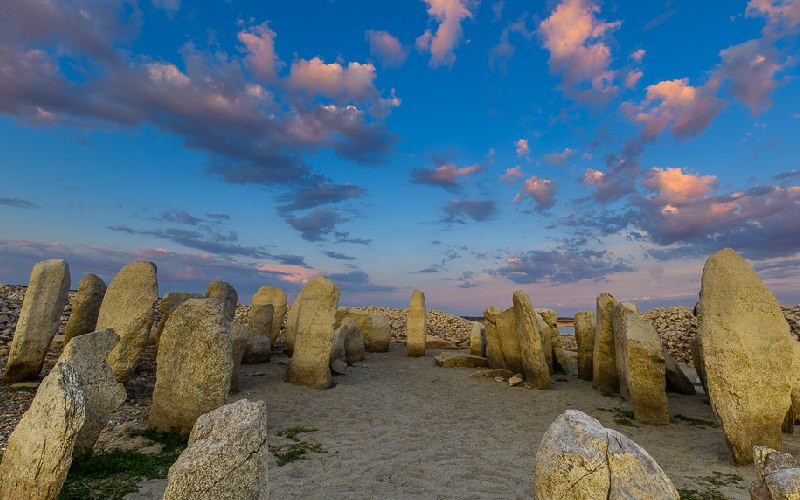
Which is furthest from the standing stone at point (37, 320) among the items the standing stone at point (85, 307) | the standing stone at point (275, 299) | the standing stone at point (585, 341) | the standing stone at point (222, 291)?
the standing stone at point (585, 341)

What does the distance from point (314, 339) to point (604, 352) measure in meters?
7.36

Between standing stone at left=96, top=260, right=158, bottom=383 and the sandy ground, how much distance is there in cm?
229

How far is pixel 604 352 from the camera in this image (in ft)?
40.2

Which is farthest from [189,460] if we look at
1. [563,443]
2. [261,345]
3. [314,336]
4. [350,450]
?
[261,345]

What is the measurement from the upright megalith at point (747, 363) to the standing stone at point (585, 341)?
647cm

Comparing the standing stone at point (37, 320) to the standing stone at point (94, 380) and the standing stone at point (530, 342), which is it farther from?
the standing stone at point (530, 342)

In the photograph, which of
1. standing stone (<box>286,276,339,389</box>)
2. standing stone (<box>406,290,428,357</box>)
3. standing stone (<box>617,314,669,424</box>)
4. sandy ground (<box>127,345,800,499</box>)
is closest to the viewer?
sandy ground (<box>127,345,800,499</box>)

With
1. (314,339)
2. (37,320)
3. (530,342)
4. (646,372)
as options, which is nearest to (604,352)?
(530,342)

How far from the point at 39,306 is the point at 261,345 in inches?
231

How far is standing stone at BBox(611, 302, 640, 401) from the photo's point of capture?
10.6 m

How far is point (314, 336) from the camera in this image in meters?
11.8

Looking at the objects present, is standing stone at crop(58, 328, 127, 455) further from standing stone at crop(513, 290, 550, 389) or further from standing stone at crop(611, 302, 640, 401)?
standing stone at crop(611, 302, 640, 401)

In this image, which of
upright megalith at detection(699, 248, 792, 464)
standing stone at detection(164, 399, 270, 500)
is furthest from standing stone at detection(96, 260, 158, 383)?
upright megalith at detection(699, 248, 792, 464)

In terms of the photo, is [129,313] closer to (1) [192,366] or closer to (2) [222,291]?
(1) [192,366]
